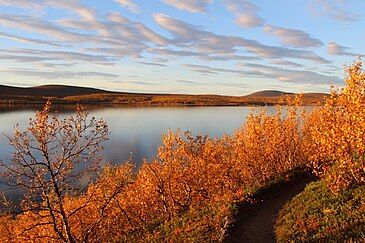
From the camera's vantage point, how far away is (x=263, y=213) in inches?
1278

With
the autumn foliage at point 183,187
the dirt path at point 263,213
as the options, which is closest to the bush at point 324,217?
the dirt path at point 263,213

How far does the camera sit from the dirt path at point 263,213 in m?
27.8

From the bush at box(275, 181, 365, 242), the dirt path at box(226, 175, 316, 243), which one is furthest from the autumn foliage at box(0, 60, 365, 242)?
the bush at box(275, 181, 365, 242)

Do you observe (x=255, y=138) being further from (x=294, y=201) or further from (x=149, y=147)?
(x=149, y=147)

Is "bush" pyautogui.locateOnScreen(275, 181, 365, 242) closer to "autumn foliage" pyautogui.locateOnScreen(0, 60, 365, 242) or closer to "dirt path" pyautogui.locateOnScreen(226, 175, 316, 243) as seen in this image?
"dirt path" pyautogui.locateOnScreen(226, 175, 316, 243)

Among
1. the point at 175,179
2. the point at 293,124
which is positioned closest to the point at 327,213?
the point at 175,179

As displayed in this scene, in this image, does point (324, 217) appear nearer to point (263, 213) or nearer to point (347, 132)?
point (347, 132)

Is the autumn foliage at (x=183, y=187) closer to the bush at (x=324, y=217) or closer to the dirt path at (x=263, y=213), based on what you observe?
the dirt path at (x=263, y=213)

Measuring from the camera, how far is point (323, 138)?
92.0 ft

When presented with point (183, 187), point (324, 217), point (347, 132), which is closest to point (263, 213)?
point (324, 217)

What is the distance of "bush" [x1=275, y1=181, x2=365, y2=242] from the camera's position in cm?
2225

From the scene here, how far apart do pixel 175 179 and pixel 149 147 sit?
73.3 metres

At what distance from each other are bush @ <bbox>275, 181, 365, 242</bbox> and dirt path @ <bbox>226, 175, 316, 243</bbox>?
989mm

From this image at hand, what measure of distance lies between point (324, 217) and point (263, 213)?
7.85 meters
